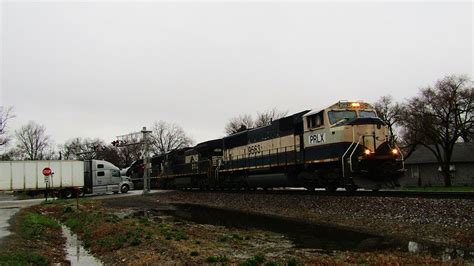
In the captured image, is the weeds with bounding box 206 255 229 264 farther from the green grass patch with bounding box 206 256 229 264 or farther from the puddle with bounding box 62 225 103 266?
the puddle with bounding box 62 225 103 266

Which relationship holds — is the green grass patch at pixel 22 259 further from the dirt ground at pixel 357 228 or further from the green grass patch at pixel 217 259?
the green grass patch at pixel 217 259

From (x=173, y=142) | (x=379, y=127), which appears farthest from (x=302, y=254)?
(x=173, y=142)

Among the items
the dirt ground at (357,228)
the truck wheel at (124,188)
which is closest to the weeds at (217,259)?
the dirt ground at (357,228)

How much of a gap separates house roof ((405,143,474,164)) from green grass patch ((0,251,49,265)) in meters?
52.5

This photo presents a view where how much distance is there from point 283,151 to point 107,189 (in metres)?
25.6

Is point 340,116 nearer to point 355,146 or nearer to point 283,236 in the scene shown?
point 355,146

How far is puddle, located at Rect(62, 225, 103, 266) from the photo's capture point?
34.3 ft

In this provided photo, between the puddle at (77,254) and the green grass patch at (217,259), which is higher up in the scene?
the green grass patch at (217,259)

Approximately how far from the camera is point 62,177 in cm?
3956

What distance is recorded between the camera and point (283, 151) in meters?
24.1

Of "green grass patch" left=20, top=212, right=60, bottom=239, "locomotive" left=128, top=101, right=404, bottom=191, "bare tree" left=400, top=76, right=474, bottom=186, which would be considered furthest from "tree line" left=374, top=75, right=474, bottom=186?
"green grass patch" left=20, top=212, right=60, bottom=239

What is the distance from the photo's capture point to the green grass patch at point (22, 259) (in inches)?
347

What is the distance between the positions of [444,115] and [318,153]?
3616 cm

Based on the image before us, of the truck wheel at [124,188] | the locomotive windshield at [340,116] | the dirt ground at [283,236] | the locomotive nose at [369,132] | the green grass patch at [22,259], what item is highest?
the locomotive windshield at [340,116]
